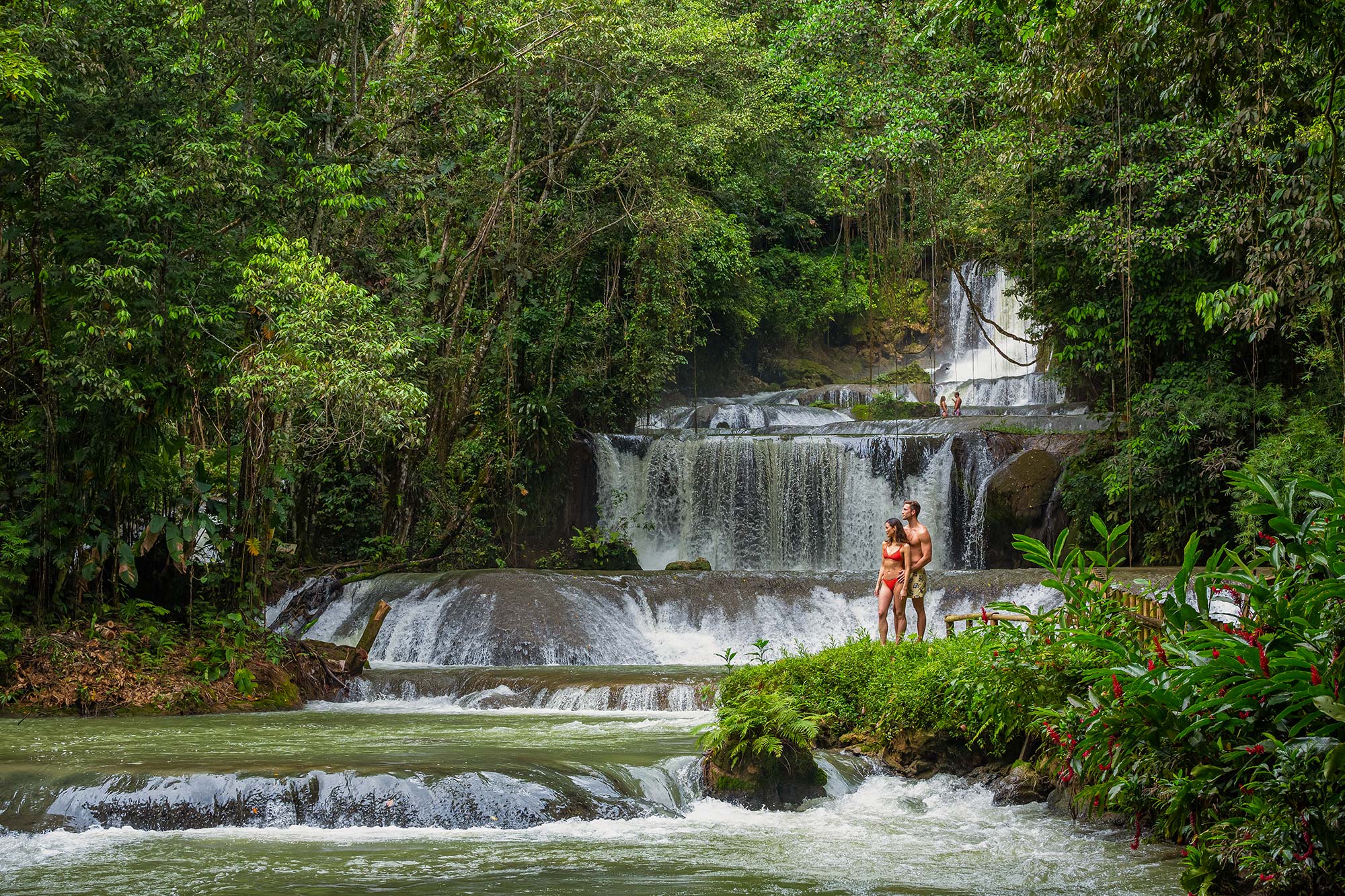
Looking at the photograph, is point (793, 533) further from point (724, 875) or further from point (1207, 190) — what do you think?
point (724, 875)

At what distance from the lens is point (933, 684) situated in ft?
28.4

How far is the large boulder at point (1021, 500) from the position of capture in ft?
66.9

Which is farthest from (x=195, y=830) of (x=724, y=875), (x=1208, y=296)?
(x=1208, y=296)

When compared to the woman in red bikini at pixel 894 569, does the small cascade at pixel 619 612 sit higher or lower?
lower

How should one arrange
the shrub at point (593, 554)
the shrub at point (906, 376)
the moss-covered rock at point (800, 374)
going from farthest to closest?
the moss-covered rock at point (800, 374)
the shrub at point (906, 376)
the shrub at point (593, 554)

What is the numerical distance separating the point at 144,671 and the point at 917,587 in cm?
803

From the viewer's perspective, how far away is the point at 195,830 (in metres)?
7.28

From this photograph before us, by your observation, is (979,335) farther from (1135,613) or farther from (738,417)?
(1135,613)

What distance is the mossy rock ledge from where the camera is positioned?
8047 millimetres

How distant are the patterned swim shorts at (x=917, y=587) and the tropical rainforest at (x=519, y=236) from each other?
370cm

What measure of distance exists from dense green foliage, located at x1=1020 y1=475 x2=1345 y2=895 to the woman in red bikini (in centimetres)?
586

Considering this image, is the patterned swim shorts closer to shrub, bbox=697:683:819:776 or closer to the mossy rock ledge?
shrub, bbox=697:683:819:776

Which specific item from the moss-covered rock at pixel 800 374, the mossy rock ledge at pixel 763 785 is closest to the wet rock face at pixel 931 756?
the mossy rock ledge at pixel 763 785

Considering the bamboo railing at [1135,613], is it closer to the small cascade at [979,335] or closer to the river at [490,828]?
the river at [490,828]
